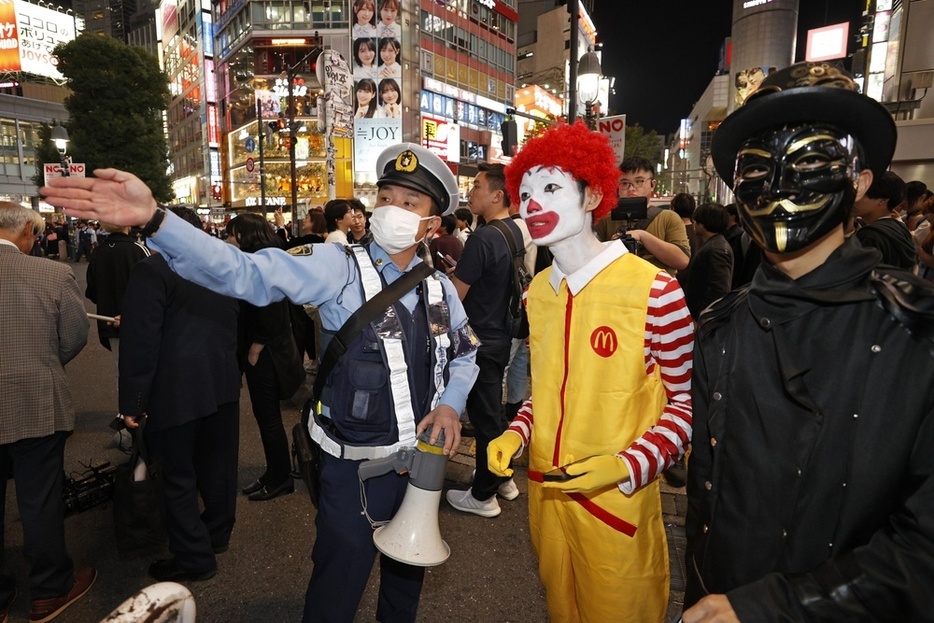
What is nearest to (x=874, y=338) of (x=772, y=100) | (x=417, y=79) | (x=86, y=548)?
(x=772, y=100)

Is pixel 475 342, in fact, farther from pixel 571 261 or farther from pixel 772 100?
pixel 772 100

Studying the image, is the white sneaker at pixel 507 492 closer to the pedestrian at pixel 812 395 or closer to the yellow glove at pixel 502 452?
the yellow glove at pixel 502 452

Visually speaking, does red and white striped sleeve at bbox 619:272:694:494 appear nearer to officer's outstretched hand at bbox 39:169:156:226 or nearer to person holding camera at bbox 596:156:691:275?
officer's outstretched hand at bbox 39:169:156:226

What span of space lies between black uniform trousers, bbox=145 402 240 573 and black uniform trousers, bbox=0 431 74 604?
0.51 meters

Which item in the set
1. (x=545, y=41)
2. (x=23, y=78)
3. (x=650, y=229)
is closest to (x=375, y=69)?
(x=23, y=78)

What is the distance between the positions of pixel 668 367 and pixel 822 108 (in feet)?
3.19

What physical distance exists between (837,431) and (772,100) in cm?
86

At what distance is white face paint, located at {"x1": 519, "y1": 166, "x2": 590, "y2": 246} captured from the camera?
2154 mm

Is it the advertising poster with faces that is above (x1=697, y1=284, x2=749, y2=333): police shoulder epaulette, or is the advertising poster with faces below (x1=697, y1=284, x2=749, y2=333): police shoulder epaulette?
above

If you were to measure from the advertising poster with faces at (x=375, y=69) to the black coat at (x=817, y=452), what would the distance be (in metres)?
44.0

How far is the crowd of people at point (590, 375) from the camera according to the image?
121cm

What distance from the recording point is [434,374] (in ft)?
8.00

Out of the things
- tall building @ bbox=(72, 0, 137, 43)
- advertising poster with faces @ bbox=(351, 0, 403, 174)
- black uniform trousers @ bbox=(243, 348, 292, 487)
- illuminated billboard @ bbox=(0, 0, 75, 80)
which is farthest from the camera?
tall building @ bbox=(72, 0, 137, 43)

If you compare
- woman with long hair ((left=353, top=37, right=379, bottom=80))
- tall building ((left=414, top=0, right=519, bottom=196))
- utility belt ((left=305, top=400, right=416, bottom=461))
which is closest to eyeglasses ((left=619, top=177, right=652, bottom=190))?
utility belt ((left=305, top=400, right=416, bottom=461))
